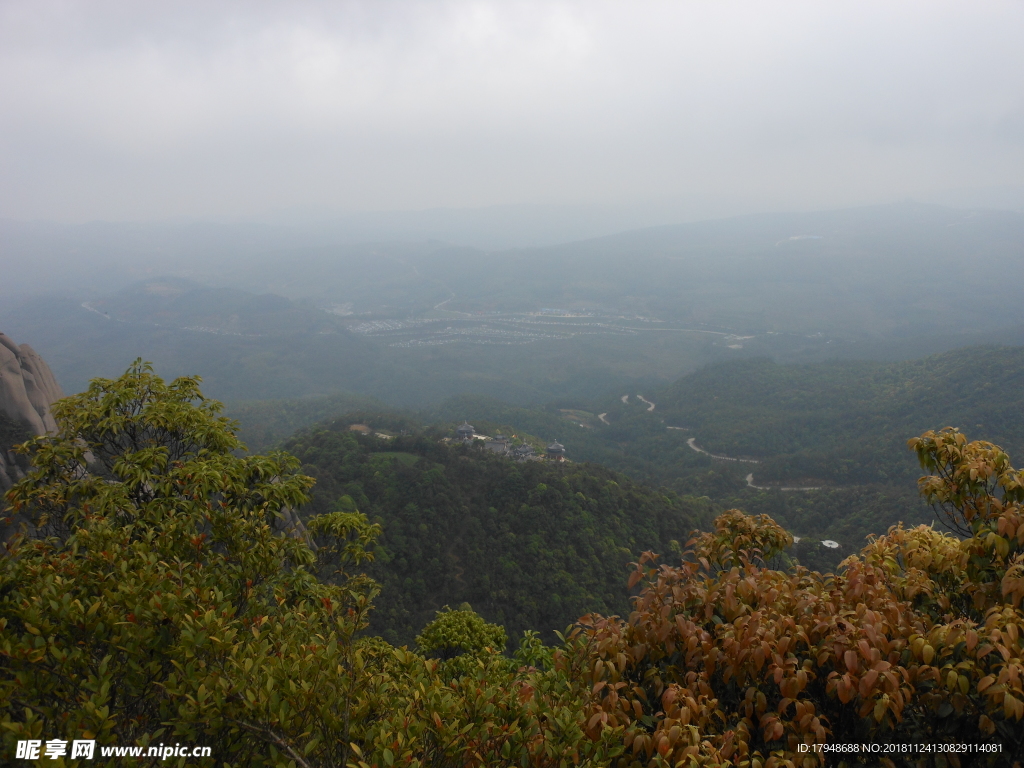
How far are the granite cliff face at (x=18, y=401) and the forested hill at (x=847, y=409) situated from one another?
64.8m

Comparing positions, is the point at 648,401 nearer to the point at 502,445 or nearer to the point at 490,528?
the point at 502,445

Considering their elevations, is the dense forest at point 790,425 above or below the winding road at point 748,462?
above

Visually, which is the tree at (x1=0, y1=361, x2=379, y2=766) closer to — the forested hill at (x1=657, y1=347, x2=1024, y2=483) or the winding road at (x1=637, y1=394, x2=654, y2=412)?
the forested hill at (x1=657, y1=347, x2=1024, y2=483)

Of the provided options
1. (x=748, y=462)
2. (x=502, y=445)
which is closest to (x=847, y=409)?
(x=748, y=462)

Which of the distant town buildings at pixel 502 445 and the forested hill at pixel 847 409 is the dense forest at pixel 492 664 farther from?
the forested hill at pixel 847 409

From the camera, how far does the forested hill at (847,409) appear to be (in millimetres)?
58375

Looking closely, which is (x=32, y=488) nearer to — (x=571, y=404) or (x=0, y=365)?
(x=0, y=365)

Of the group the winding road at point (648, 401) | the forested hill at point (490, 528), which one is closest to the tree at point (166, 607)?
the forested hill at point (490, 528)

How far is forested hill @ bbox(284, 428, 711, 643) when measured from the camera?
81.3 ft

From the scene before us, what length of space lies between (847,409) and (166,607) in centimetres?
8956

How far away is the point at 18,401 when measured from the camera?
17.5 meters

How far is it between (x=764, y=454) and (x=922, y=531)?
74958 millimetres

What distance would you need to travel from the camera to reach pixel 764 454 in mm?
74250

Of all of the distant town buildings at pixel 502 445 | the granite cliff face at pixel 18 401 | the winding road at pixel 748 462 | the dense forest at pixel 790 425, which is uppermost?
the granite cliff face at pixel 18 401
